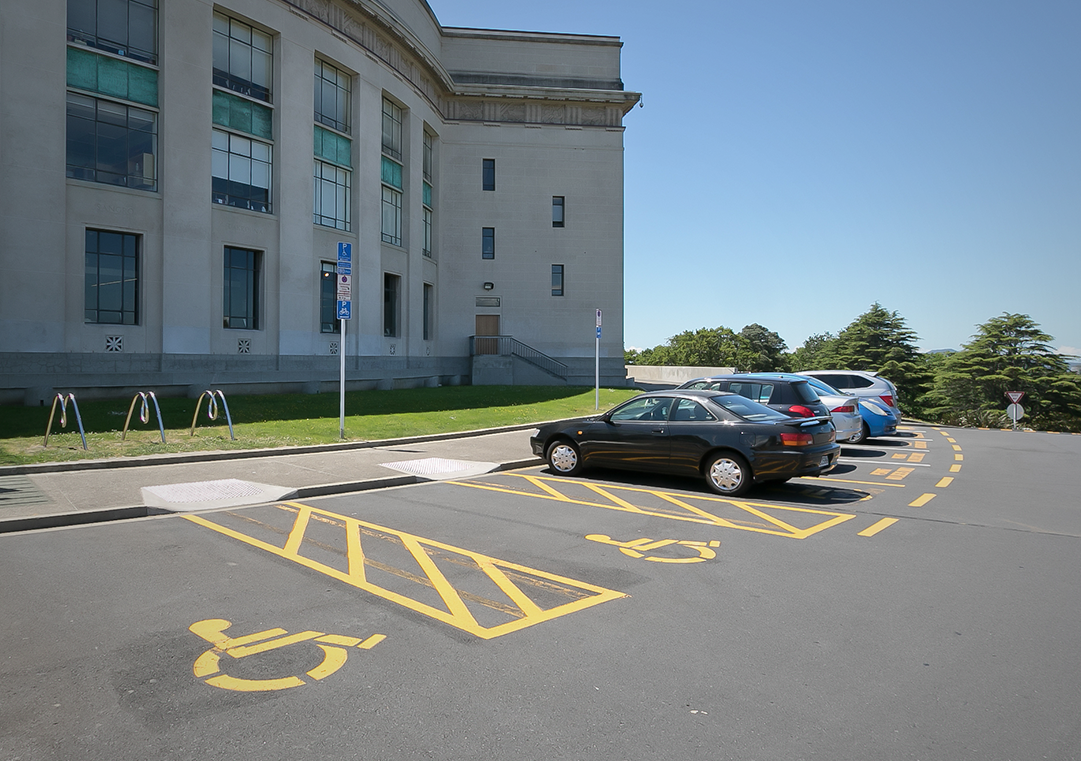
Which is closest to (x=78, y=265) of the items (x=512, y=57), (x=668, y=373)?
(x=512, y=57)

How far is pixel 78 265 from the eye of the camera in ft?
69.5

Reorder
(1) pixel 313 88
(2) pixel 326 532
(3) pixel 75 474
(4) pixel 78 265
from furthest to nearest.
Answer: (1) pixel 313 88 < (4) pixel 78 265 < (3) pixel 75 474 < (2) pixel 326 532

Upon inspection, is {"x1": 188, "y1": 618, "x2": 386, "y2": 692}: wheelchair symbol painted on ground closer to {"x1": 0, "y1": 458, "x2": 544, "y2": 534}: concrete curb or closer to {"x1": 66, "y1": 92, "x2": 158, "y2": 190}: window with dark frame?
{"x1": 0, "y1": 458, "x2": 544, "y2": 534}: concrete curb

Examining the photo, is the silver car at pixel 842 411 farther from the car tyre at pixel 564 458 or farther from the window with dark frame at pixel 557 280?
the window with dark frame at pixel 557 280

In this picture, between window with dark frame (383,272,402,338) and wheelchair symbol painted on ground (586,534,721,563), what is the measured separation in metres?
27.7

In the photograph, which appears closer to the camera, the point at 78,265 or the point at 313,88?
the point at 78,265

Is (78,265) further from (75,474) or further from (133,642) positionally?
(133,642)

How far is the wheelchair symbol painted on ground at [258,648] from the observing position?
155 inches

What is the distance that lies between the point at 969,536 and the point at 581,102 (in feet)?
124

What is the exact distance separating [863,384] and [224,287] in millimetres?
20577

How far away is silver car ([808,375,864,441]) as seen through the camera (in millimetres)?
15219

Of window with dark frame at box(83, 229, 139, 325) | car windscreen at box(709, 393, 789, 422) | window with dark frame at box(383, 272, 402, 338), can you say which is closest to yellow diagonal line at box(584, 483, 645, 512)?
car windscreen at box(709, 393, 789, 422)

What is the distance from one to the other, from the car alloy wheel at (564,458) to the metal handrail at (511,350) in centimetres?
2756

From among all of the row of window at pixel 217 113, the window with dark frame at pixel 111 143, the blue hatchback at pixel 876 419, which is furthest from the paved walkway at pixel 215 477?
the row of window at pixel 217 113
